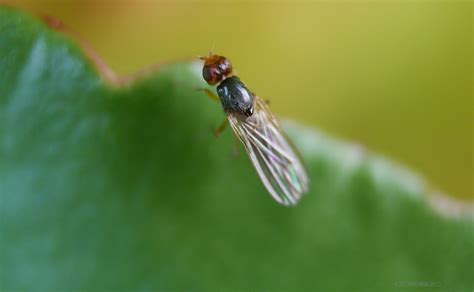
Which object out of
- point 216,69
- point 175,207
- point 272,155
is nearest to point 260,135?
point 272,155

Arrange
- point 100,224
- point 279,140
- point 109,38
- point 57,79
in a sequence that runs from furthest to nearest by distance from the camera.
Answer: point 109,38, point 279,140, point 100,224, point 57,79

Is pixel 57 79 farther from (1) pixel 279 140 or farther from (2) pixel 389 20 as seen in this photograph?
(2) pixel 389 20

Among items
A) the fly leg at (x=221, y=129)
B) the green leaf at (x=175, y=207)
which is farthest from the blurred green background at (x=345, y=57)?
the green leaf at (x=175, y=207)

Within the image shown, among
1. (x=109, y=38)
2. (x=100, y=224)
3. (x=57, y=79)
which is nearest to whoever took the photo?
(x=57, y=79)

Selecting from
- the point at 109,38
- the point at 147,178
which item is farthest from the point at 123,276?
the point at 109,38

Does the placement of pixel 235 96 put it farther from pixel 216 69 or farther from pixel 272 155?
pixel 272 155

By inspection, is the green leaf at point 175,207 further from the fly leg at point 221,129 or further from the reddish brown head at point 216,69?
the reddish brown head at point 216,69

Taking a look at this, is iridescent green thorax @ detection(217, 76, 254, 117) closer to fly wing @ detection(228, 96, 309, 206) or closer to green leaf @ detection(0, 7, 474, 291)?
fly wing @ detection(228, 96, 309, 206)
